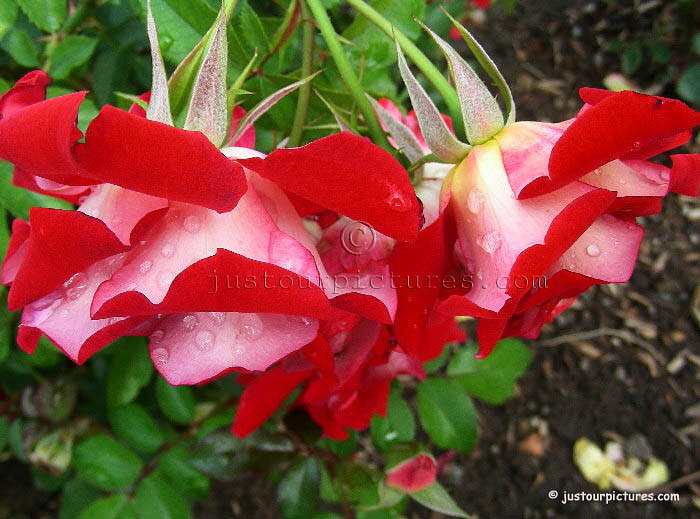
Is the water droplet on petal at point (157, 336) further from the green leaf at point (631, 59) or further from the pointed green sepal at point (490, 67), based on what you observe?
the green leaf at point (631, 59)

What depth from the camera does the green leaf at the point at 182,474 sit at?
40.1 inches

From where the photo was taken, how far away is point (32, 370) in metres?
1.13

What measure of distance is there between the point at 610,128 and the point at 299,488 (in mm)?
712

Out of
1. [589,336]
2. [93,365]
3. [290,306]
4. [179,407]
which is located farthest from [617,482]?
[290,306]

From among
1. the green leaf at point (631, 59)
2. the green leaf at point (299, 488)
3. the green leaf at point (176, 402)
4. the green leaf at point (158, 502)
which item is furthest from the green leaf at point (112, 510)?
the green leaf at point (631, 59)

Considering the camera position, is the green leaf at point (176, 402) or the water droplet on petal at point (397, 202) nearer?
the water droplet on petal at point (397, 202)

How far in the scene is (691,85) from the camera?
1.79m

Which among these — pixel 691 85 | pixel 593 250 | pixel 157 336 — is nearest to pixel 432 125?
pixel 593 250

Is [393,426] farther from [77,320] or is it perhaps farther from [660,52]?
[660,52]

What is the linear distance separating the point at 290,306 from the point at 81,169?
14cm

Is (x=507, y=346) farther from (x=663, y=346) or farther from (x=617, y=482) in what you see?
(x=663, y=346)

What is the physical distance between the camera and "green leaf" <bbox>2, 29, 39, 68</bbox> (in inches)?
31.0

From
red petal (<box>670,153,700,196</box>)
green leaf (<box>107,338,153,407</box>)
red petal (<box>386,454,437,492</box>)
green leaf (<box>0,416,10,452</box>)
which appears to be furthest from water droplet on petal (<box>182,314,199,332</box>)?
green leaf (<box>0,416,10,452</box>)

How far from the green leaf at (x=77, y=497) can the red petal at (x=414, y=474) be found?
0.69m
